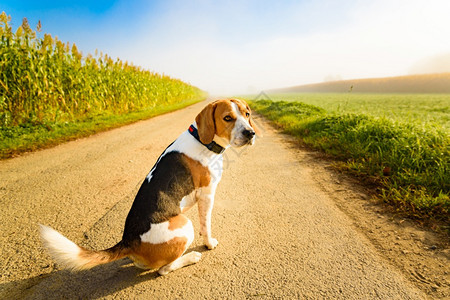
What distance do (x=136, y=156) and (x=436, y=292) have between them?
16.0 feet

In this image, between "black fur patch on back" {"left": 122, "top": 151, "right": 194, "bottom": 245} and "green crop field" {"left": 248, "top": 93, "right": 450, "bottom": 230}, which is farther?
"green crop field" {"left": 248, "top": 93, "right": 450, "bottom": 230}

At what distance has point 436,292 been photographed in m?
1.59

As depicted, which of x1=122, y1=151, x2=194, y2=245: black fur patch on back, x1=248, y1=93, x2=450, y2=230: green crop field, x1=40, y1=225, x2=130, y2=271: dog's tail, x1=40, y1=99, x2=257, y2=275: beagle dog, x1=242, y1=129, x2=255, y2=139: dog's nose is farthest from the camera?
x1=248, y1=93, x2=450, y2=230: green crop field

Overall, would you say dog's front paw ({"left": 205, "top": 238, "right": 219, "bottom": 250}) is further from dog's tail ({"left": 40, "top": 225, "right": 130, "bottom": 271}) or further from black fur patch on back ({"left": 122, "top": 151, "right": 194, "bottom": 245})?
dog's tail ({"left": 40, "top": 225, "right": 130, "bottom": 271})

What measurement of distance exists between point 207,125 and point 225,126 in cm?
19

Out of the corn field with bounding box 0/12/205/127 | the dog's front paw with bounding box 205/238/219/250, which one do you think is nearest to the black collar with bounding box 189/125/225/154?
the dog's front paw with bounding box 205/238/219/250

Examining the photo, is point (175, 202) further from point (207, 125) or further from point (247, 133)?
point (247, 133)

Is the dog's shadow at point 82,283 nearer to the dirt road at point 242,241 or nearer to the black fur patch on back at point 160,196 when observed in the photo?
the dirt road at point 242,241

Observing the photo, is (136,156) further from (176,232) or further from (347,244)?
(347,244)

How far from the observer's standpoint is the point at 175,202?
1890 mm

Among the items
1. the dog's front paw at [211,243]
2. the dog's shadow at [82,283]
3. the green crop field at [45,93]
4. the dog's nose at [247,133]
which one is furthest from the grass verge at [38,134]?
the dog's nose at [247,133]

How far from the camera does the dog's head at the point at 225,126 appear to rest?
2121mm

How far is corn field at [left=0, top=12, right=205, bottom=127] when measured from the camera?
651 centimetres

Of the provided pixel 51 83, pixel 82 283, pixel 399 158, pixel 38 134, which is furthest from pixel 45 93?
pixel 399 158
